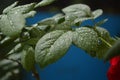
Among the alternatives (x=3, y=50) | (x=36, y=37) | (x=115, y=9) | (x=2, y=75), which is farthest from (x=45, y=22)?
(x=115, y=9)

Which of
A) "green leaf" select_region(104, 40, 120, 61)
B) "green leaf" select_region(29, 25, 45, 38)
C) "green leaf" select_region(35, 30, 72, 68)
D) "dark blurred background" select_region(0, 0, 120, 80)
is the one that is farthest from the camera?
"dark blurred background" select_region(0, 0, 120, 80)

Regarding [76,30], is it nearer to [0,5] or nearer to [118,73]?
[118,73]

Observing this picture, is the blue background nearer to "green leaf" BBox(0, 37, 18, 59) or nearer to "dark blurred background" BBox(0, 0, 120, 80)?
"dark blurred background" BBox(0, 0, 120, 80)

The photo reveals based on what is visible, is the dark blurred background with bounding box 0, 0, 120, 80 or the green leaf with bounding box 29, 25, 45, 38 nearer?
the green leaf with bounding box 29, 25, 45, 38

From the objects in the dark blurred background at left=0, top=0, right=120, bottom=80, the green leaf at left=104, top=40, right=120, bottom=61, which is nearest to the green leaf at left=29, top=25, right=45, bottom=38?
the green leaf at left=104, top=40, right=120, bottom=61

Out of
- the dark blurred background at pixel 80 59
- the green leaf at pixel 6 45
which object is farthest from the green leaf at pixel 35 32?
the dark blurred background at pixel 80 59

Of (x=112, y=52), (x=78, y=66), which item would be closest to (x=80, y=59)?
(x=78, y=66)

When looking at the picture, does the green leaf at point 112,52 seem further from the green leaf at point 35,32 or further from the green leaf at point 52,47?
the green leaf at point 35,32
